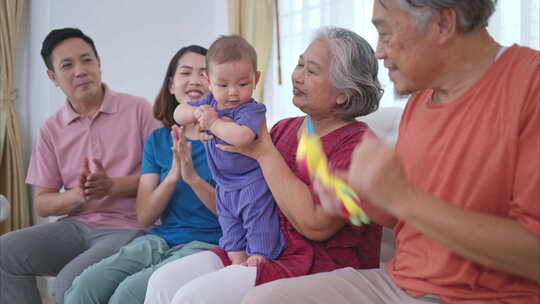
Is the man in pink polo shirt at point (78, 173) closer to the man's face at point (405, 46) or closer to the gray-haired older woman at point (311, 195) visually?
the gray-haired older woman at point (311, 195)

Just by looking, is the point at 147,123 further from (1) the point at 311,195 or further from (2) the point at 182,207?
(1) the point at 311,195

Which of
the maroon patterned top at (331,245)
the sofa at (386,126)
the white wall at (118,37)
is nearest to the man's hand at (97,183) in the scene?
the maroon patterned top at (331,245)

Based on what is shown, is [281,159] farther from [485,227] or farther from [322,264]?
[485,227]

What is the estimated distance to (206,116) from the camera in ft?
5.91

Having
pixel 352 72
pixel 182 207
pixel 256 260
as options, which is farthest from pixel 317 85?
pixel 182 207

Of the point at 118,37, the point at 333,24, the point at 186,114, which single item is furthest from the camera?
the point at 118,37

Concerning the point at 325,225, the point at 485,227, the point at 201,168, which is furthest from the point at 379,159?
the point at 201,168

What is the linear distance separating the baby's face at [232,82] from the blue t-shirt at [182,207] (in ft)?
1.54

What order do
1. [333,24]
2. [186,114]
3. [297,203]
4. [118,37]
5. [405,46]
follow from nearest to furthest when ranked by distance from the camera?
[405,46] → [297,203] → [186,114] → [333,24] → [118,37]

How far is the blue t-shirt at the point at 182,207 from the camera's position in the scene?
2225mm

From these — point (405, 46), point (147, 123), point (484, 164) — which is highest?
point (405, 46)

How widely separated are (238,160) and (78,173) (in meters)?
1.23

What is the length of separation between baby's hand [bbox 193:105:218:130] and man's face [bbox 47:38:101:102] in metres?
1.10

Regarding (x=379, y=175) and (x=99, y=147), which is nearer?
(x=379, y=175)
